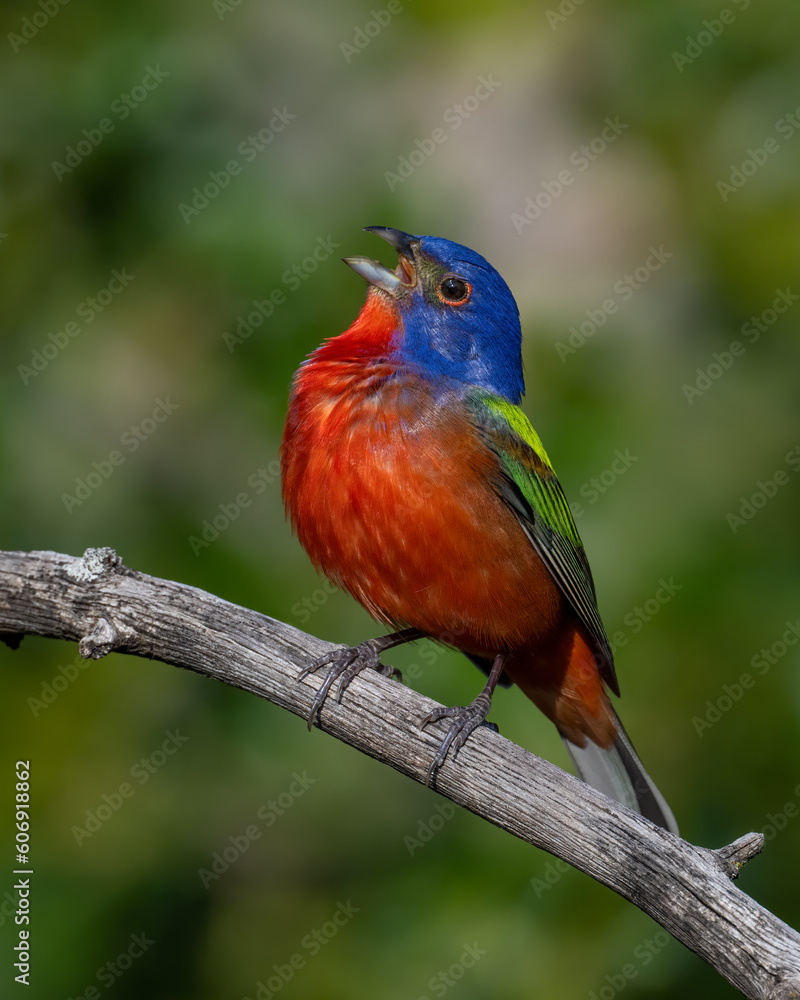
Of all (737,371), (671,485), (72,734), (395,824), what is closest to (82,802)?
(72,734)

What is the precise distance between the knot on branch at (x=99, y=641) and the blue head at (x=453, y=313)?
6.39 ft

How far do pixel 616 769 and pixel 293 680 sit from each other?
2.02m

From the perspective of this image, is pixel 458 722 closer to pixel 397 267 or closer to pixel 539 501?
pixel 539 501

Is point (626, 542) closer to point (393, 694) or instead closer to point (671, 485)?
point (671, 485)

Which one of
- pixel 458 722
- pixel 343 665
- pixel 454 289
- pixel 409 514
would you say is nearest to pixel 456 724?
pixel 458 722

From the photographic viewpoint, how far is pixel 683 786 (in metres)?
4.64

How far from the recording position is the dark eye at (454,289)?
5.43m

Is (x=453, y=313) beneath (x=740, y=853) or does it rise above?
above

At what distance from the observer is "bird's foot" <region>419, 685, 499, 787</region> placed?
13.9 ft

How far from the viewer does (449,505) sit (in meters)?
4.67

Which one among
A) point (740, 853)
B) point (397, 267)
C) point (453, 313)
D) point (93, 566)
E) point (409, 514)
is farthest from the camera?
point (397, 267)

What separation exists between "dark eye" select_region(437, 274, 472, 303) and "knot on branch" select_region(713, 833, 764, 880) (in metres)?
2.90

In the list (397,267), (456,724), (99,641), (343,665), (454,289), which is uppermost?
(454,289)

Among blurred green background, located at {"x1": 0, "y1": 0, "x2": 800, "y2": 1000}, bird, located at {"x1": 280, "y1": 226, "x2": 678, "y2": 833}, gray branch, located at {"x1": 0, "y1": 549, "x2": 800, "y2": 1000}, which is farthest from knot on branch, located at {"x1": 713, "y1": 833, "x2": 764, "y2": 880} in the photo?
bird, located at {"x1": 280, "y1": 226, "x2": 678, "y2": 833}
